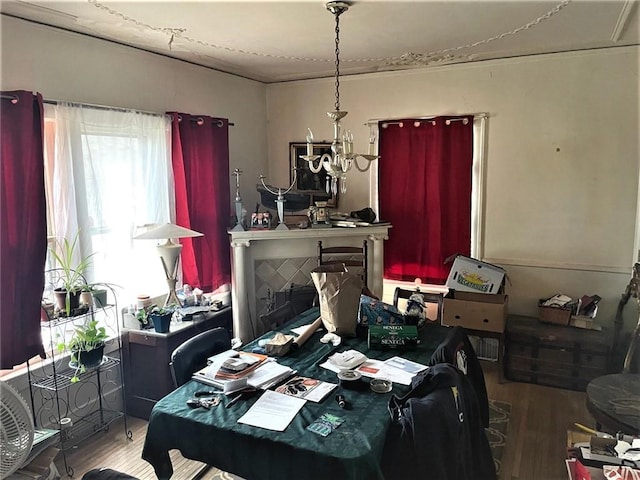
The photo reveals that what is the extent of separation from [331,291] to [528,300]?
226 centimetres

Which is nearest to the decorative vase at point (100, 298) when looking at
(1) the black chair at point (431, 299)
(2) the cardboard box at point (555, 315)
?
(1) the black chair at point (431, 299)

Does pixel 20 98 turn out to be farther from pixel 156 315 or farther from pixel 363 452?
pixel 363 452

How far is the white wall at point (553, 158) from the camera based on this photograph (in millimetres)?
3766

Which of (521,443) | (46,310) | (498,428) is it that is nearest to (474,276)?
(498,428)

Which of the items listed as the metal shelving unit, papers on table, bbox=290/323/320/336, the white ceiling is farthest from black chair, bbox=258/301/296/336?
the white ceiling

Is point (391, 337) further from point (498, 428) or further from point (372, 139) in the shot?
point (372, 139)

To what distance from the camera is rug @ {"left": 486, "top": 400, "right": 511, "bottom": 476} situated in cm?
292

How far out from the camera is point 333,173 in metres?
2.78

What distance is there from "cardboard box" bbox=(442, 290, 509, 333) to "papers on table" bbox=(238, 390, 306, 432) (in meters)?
2.27

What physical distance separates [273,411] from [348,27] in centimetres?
238

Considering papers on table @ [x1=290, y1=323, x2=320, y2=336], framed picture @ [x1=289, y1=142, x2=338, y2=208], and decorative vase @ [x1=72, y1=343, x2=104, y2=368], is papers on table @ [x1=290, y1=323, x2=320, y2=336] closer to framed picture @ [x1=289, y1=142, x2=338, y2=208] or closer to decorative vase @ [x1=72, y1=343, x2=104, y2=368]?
decorative vase @ [x1=72, y1=343, x2=104, y2=368]

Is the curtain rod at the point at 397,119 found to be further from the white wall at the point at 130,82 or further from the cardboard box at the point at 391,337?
the cardboard box at the point at 391,337

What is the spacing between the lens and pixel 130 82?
348 cm

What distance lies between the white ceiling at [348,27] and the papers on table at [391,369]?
1.95 meters
